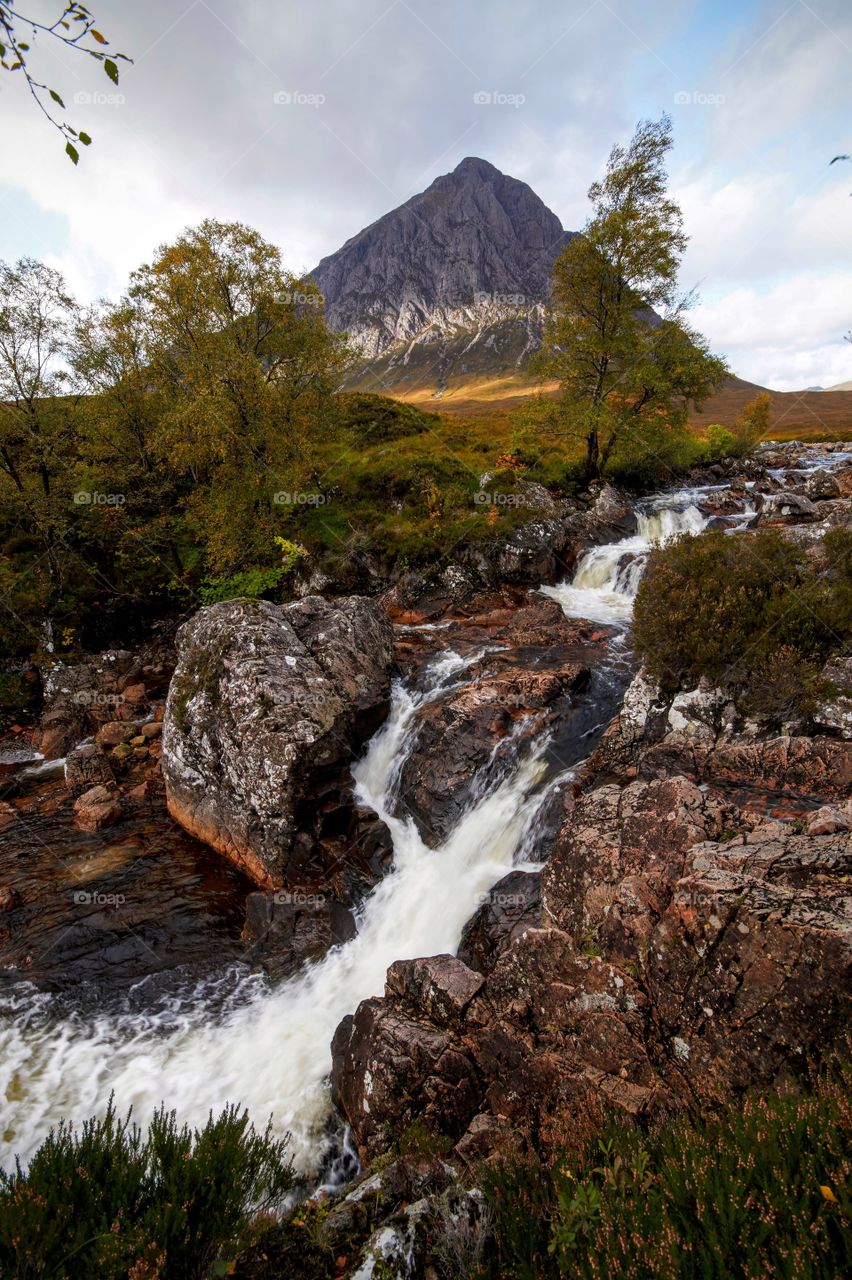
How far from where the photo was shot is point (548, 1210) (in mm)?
3760

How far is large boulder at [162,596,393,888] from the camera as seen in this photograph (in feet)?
38.0

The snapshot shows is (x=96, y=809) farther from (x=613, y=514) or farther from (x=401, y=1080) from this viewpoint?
(x=613, y=514)

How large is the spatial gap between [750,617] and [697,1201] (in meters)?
9.50

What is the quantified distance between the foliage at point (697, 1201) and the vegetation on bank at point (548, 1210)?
0.01 m

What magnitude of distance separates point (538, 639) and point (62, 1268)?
15.3 m

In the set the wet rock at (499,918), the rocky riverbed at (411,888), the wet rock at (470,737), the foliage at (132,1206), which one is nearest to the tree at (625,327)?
the rocky riverbed at (411,888)

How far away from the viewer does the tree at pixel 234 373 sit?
20.0m

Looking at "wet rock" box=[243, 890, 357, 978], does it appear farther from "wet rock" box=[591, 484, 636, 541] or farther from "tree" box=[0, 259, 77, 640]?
"wet rock" box=[591, 484, 636, 541]

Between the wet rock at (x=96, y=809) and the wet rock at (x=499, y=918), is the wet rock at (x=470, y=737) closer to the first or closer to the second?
the wet rock at (x=499, y=918)

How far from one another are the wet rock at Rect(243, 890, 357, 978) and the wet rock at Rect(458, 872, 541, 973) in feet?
8.43

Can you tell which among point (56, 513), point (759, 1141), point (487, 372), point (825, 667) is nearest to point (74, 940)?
point (759, 1141)

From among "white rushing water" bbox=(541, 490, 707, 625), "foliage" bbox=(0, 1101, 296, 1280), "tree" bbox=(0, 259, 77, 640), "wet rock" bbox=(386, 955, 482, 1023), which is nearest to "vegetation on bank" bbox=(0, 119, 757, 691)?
"tree" bbox=(0, 259, 77, 640)

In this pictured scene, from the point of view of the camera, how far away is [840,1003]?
177 inches

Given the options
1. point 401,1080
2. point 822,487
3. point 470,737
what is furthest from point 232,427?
point 822,487
